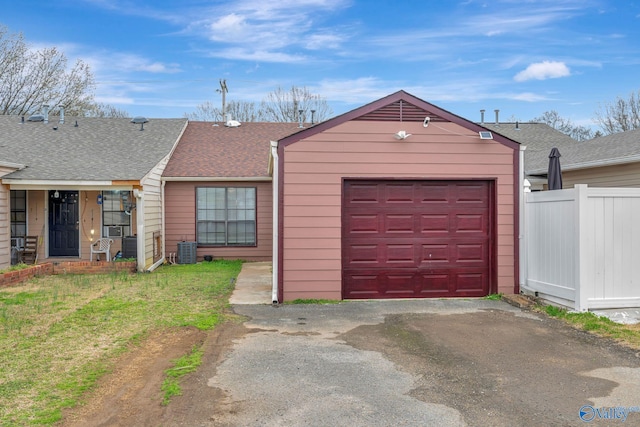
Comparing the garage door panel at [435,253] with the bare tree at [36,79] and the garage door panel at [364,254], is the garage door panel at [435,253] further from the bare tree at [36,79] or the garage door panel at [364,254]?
the bare tree at [36,79]

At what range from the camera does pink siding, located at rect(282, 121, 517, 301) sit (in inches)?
314

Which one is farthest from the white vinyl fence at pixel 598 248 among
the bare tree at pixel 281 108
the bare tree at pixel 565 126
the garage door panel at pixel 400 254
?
the bare tree at pixel 565 126

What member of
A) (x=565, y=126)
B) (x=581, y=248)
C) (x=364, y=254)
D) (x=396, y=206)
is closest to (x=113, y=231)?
(x=364, y=254)

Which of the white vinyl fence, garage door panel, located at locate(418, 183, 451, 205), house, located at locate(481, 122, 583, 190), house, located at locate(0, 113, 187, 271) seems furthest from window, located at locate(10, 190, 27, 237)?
house, located at locate(481, 122, 583, 190)

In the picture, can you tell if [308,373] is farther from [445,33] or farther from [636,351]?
[445,33]

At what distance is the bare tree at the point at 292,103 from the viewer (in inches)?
1281

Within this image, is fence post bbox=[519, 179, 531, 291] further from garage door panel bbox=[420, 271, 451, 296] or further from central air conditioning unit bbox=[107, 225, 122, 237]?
central air conditioning unit bbox=[107, 225, 122, 237]

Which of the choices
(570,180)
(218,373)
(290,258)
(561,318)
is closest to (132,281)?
(290,258)

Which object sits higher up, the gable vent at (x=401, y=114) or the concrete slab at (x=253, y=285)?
the gable vent at (x=401, y=114)

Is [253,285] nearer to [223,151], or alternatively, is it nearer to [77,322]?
[77,322]

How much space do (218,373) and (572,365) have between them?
133 inches

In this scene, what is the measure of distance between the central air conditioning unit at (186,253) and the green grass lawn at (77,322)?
1770 mm

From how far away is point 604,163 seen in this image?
1113cm

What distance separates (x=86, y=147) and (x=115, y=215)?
7.22ft
